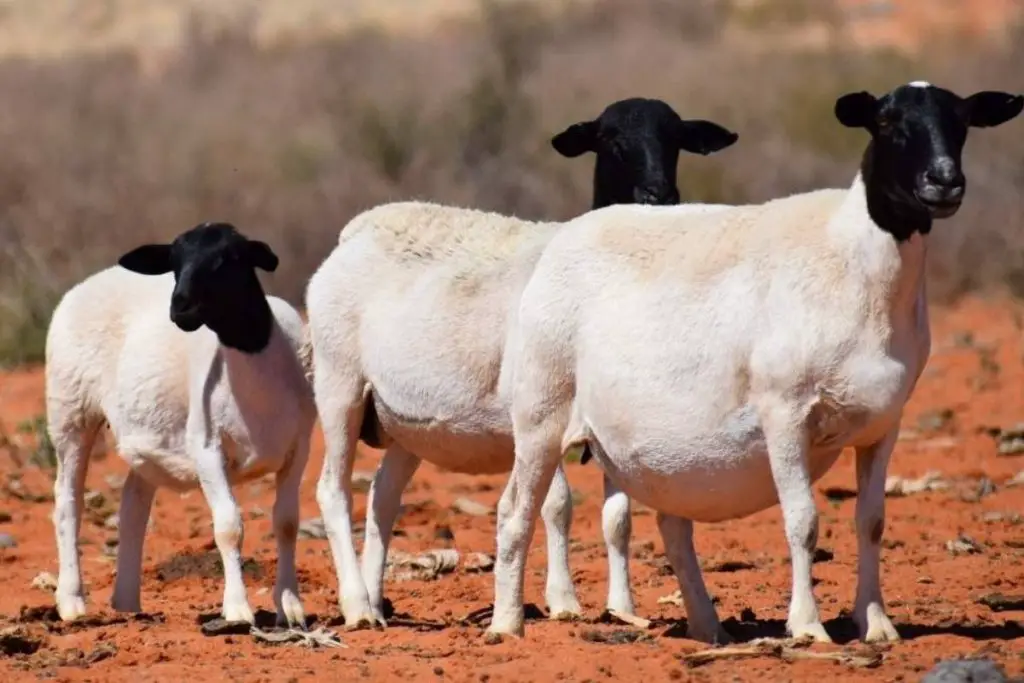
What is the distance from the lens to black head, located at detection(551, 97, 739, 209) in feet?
39.0

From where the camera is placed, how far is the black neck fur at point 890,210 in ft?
29.5

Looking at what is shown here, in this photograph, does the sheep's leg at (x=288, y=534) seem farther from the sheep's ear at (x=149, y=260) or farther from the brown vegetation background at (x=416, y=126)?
the brown vegetation background at (x=416, y=126)

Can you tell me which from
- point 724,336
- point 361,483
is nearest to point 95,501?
point 361,483

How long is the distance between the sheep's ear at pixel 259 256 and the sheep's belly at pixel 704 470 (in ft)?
9.11

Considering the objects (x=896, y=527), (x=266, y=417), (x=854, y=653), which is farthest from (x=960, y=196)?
(x=896, y=527)

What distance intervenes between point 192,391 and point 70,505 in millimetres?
1343

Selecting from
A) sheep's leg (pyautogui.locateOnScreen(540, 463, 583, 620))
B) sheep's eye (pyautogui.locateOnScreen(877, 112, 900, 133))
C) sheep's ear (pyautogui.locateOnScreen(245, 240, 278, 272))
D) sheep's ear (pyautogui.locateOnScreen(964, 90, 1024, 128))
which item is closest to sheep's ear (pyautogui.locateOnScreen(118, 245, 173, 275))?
sheep's ear (pyautogui.locateOnScreen(245, 240, 278, 272))

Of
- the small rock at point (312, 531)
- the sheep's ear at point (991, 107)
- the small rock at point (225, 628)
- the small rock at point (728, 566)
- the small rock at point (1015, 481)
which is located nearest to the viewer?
the sheep's ear at point (991, 107)

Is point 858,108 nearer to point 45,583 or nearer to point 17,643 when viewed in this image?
A: point 17,643

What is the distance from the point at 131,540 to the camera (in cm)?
1235

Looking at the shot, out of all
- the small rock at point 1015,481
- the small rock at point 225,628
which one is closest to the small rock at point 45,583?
the small rock at point 225,628

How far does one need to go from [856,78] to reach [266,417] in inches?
907

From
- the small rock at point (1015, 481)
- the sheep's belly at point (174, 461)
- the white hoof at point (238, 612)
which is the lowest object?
the white hoof at point (238, 612)

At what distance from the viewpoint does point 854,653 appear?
856cm
